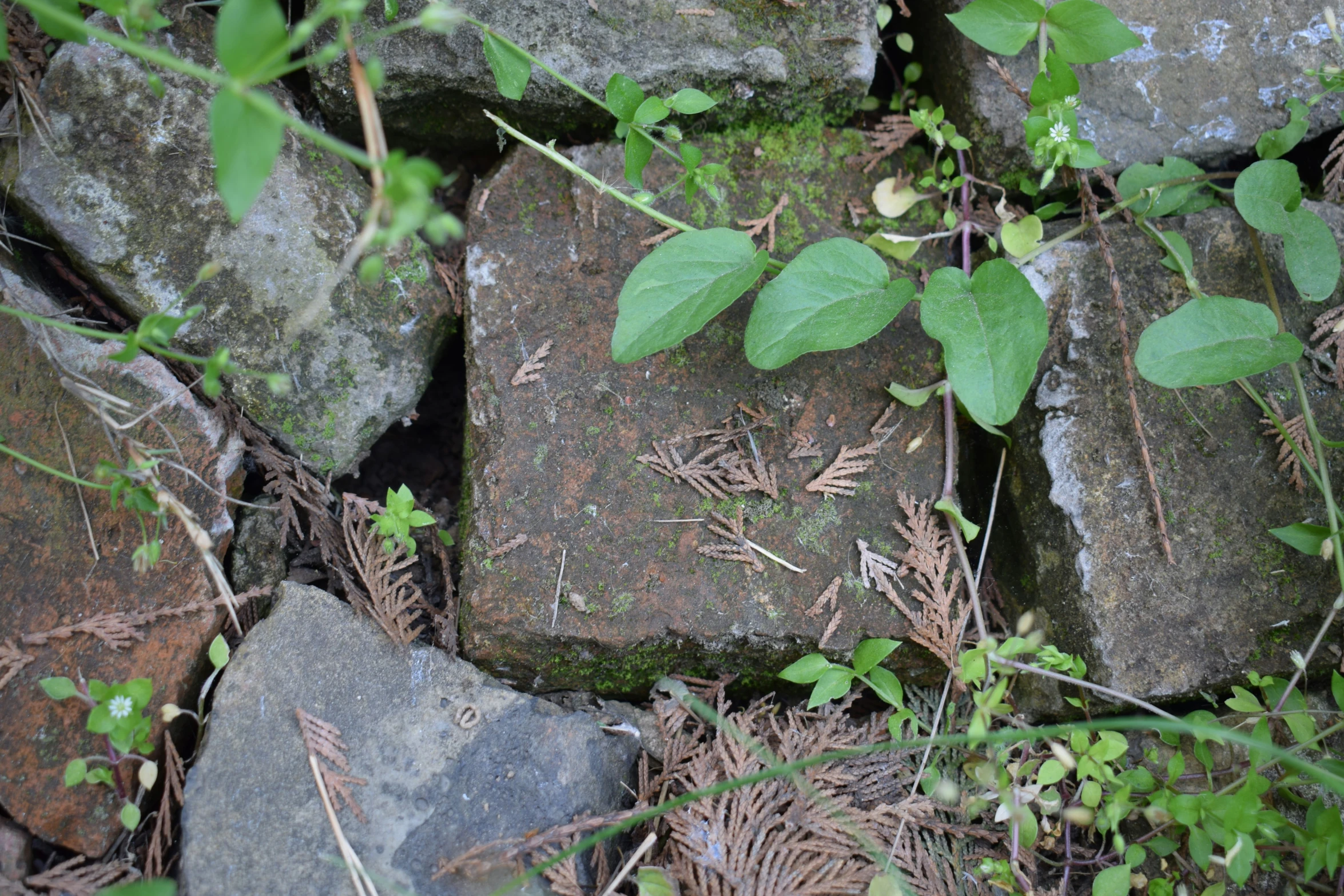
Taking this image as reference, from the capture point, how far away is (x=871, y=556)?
92.0 inches

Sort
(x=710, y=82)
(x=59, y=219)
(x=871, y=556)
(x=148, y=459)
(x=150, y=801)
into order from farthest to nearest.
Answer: (x=710, y=82) → (x=871, y=556) → (x=59, y=219) → (x=150, y=801) → (x=148, y=459)

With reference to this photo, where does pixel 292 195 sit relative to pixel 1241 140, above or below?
above

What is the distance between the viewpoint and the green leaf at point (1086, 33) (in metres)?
2.37

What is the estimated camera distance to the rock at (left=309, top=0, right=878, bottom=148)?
8.03 ft

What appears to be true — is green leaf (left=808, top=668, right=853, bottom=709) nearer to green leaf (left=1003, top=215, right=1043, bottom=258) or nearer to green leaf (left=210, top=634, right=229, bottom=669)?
green leaf (left=1003, top=215, right=1043, bottom=258)

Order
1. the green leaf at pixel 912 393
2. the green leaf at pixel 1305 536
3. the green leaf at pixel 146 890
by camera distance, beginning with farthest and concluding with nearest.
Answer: the green leaf at pixel 912 393 → the green leaf at pixel 1305 536 → the green leaf at pixel 146 890

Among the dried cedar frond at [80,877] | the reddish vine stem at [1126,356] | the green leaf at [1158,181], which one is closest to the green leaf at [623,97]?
the reddish vine stem at [1126,356]

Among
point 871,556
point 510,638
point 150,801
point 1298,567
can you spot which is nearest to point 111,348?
point 150,801

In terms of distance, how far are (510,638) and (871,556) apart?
1036mm

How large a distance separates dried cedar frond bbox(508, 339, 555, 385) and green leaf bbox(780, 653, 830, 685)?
1091mm

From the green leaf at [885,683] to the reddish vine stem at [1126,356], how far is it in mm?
837

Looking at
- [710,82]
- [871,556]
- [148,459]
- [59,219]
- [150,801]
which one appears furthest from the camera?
[710,82]

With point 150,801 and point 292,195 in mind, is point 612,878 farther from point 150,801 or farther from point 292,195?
point 292,195

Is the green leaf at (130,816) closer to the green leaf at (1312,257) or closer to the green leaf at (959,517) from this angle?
the green leaf at (959,517)
